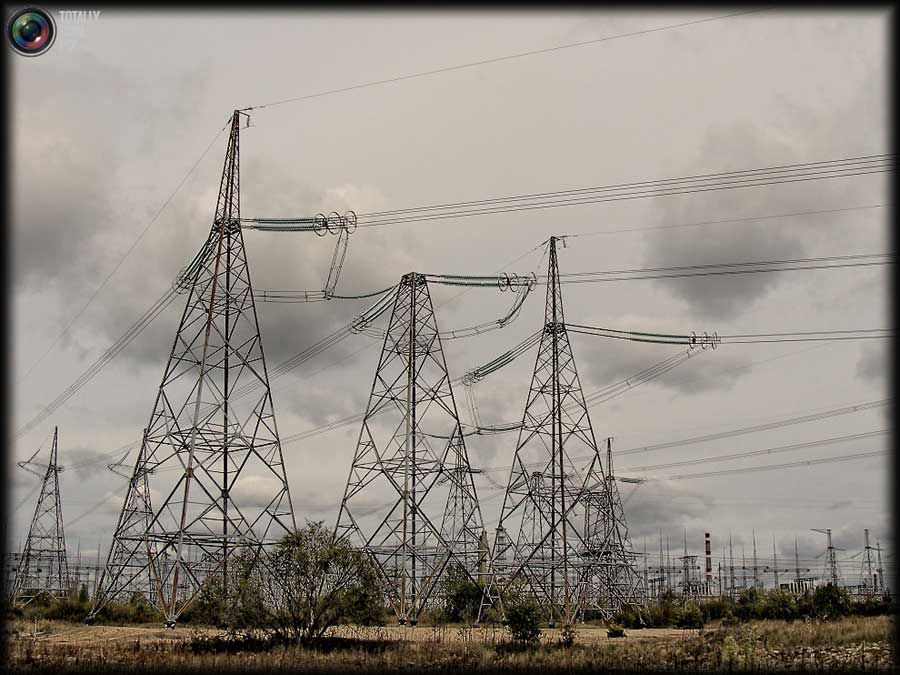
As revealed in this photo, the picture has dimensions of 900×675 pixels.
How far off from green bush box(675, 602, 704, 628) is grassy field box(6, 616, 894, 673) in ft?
50.4

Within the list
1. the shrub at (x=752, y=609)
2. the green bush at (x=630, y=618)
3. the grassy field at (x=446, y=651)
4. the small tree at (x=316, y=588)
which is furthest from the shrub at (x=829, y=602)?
the small tree at (x=316, y=588)

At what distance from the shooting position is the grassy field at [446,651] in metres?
31.0

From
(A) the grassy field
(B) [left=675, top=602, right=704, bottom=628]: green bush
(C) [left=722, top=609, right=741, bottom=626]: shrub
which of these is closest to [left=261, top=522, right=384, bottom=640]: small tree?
(A) the grassy field

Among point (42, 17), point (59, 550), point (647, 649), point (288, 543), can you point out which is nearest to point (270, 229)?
point (288, 543)

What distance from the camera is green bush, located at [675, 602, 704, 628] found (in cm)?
5884

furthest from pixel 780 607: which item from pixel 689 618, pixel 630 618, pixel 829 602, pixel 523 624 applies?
pixel 523 624

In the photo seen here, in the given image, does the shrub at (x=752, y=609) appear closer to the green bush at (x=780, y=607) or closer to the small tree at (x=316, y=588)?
the green bush at (x=780, y=607)

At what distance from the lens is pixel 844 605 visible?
53.5m

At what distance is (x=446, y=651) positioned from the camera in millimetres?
36281

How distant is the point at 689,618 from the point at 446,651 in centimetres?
2999

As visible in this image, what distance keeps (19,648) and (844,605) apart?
150 ft

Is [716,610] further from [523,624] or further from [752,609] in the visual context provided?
[523,624]

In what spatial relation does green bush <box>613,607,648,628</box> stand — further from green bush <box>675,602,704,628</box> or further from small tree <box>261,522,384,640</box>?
small tree <box>261,522,384,640</box>

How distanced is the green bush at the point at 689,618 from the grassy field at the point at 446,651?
1536 cm
